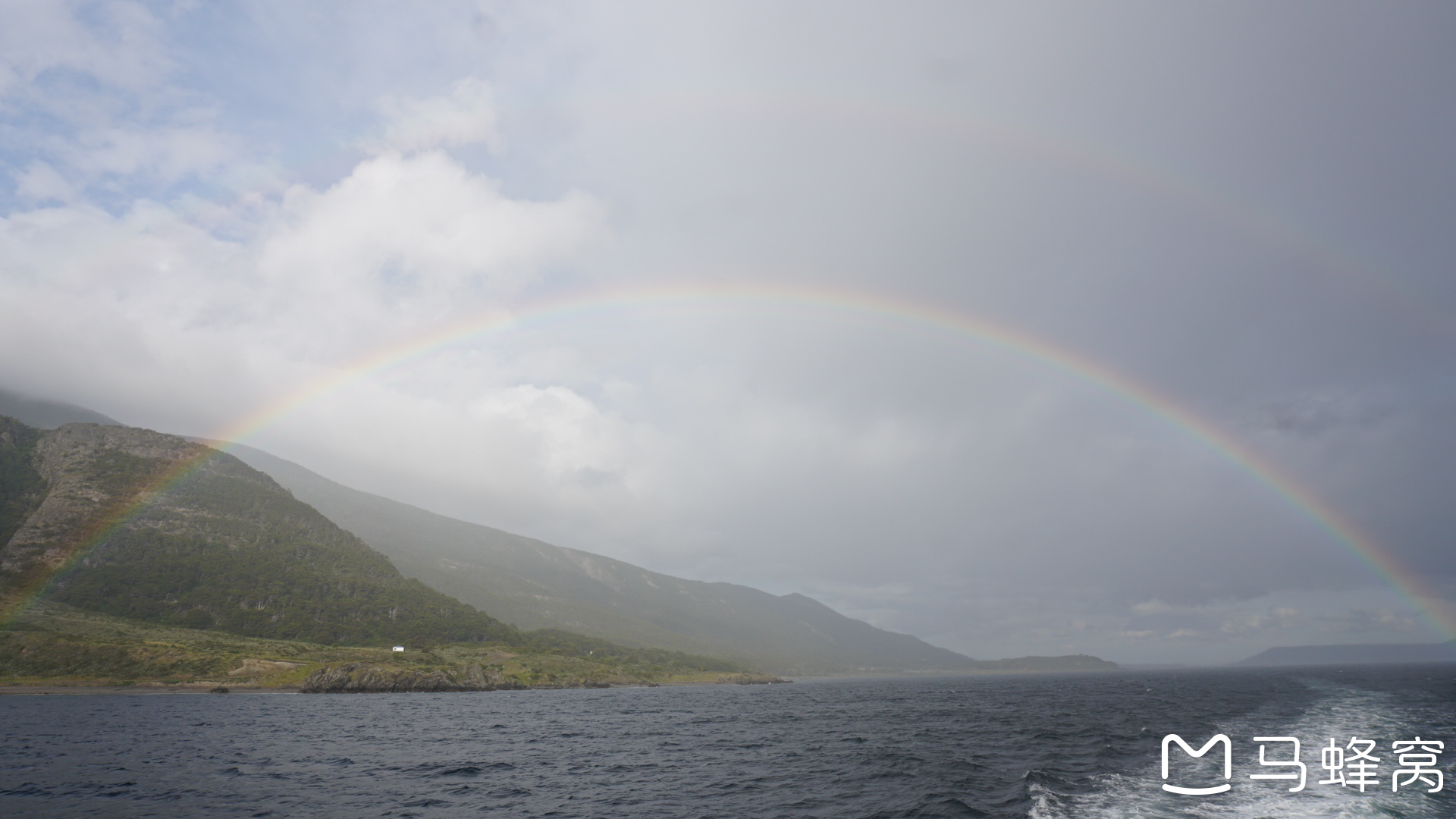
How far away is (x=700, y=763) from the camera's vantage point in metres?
65.6

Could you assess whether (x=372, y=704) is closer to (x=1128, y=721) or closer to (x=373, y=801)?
(x=373, y=801)

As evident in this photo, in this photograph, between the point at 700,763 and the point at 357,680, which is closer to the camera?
the point at 700,763

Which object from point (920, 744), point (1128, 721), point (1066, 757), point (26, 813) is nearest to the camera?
point (26, 813)

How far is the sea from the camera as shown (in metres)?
43.5

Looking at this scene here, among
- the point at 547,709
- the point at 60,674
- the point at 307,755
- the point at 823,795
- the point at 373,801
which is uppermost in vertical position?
the point at 823,795

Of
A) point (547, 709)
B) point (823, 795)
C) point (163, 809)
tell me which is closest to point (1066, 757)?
point (823, 795)

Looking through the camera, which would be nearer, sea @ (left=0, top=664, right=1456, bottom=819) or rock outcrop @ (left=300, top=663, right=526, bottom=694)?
sea @ (left=0, top=664, right=1456, bottom=819)

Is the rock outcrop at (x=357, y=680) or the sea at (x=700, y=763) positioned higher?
the sea at (x=700, y=763)

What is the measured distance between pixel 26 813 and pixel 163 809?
6713mm

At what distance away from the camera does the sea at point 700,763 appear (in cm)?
4353

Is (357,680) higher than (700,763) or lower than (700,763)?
lower

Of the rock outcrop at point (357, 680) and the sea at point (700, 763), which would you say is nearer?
the sea at point (700, 763)

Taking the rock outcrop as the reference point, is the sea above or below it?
above

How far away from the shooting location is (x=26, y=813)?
39.9 m
